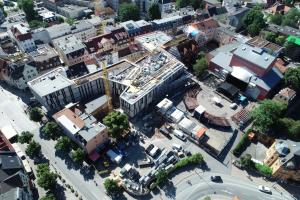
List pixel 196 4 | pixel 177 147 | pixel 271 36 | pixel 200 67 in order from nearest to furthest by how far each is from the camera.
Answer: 1. pixel 177 147
2. pixel 200 67
3. pixel 271 36
4. pixel 196 4

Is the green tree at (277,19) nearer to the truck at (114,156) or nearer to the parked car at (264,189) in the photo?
the parked car at (264,189)

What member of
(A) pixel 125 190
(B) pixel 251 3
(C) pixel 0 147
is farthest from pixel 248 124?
(B) pixel 251 3

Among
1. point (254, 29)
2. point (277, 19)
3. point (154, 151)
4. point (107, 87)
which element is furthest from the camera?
point (277, 19)

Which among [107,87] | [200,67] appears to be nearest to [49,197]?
[107,87]

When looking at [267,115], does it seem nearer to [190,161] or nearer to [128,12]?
[190,161]

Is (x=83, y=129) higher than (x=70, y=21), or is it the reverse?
Answer: (x=70, y=21)

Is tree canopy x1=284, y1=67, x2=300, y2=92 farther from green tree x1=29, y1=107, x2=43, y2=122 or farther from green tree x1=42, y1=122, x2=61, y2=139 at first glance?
green tree x1=29, y1=107, x2=43, y2=122

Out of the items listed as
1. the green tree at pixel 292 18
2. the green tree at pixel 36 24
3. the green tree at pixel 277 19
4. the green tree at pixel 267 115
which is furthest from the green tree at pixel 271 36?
the green tree at pixel 36 24

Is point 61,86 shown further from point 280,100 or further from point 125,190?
point 280,100
